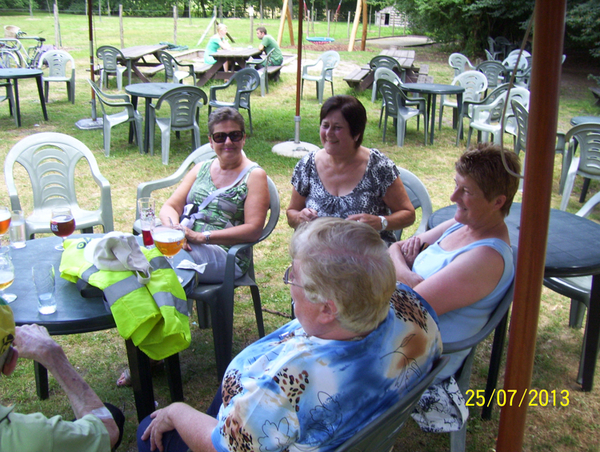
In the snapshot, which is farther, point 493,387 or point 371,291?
point 493,387

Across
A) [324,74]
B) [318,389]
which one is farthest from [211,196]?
[324,74]

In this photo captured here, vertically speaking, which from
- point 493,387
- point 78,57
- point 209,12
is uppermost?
point 209,12

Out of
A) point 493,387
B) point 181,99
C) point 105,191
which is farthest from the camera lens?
point 181,99

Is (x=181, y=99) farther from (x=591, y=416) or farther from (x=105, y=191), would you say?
(x=591, y=416)

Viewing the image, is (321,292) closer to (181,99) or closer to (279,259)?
(279,259)

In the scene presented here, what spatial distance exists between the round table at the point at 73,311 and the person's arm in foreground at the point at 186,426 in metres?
0.39

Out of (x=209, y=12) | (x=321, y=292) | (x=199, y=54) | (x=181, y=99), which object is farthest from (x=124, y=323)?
(x=209, y=12)

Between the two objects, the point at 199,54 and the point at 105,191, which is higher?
the point at 199,54

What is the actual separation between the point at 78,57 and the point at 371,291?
15963 mm

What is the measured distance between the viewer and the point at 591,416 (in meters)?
2.38

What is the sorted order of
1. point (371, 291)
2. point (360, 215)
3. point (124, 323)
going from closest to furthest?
point (371, 291) < point (124, 323) < point (360, 215)

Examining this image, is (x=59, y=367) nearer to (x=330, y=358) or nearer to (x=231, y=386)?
(x=231, y=386)

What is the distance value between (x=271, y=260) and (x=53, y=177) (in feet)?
5.63

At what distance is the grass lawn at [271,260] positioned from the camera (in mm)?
2328
